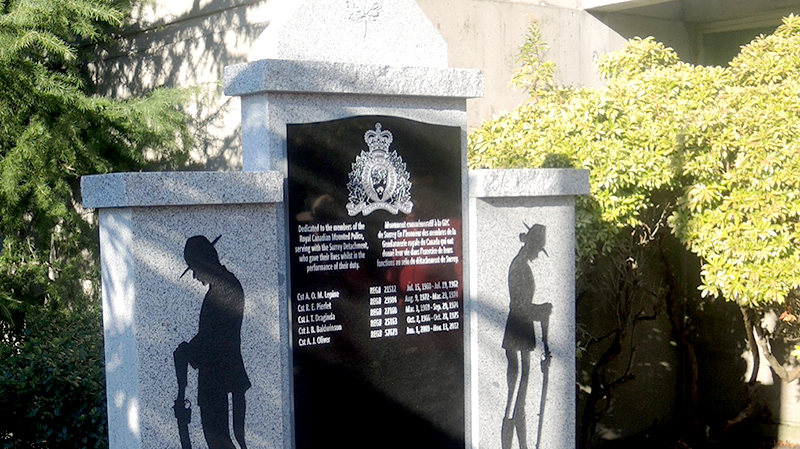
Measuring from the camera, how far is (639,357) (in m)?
8.49

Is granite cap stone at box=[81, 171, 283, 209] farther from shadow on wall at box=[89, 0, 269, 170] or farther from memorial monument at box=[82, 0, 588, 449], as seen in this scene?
shadow on wall at box=[89, 0, 269, 170]

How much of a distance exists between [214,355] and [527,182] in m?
2.05

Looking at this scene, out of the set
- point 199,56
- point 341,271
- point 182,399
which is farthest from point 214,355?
point 199,56

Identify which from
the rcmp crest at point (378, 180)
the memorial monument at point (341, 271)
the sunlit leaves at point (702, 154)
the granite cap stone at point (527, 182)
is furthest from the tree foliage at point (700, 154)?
the rcmp crest at point (378, 180)

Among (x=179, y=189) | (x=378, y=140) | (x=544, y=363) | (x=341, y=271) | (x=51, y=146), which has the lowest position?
(x=544, y=363)

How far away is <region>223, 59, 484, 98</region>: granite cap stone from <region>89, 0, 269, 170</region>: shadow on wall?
2716 mm

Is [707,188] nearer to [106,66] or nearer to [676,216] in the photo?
[676,216]

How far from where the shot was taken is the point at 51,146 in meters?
6.84

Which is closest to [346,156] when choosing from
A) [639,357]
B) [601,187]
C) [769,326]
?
[601,187]

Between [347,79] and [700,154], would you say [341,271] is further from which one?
[700,154]

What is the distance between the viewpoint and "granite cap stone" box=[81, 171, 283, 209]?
3631 millimetres

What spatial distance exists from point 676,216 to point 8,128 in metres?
5.30

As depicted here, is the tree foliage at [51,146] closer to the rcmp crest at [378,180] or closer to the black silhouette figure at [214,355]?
the black silhouette figure at [214,355]

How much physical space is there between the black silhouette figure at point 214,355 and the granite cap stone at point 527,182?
59.1 inches
